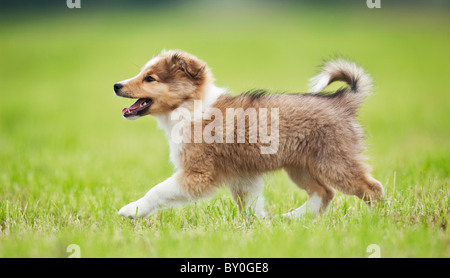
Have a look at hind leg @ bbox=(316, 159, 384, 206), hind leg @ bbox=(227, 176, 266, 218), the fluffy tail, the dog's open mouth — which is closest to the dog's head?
the dog's open mouth

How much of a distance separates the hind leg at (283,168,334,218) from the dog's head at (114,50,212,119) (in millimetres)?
988

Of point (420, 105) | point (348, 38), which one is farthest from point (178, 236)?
point (348, 38)

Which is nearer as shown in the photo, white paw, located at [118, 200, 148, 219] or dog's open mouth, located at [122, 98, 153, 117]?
white paw, located at [118, 200, 148, 219]

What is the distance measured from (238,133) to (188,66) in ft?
2.11

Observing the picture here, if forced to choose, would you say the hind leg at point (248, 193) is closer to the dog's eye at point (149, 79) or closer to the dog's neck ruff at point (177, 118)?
the dog's neck ruff at point (177, 118)

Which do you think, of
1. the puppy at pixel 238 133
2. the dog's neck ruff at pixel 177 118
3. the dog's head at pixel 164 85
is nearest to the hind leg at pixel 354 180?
the puppy at pixel 238 133

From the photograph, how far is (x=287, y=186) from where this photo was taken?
5.22 metres

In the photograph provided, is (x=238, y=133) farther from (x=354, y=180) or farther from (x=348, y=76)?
(x=348, y=76)

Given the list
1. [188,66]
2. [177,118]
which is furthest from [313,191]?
[188,66]

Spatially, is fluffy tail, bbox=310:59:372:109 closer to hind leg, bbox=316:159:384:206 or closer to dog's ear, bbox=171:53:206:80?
hind leg, bbox=316:159:384:206

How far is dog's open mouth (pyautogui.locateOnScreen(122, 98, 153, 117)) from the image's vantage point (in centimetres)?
376

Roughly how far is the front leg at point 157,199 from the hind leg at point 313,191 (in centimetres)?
92

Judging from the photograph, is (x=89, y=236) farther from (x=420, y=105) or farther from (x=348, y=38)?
(x=348, y=38)

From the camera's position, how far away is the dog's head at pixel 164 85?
3763 mm
